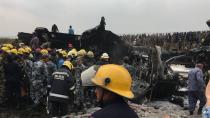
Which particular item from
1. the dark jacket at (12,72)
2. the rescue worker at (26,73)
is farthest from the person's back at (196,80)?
the dark jacket at (12,72)

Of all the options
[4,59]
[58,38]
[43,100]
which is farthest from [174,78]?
[58,38]

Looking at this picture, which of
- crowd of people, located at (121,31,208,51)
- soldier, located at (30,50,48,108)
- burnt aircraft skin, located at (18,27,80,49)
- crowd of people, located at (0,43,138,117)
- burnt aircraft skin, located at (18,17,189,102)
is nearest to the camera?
crowd of people, located at (0,43,138,117)

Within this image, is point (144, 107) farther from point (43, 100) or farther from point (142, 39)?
point (142, 39)

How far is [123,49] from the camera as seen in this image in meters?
22.0

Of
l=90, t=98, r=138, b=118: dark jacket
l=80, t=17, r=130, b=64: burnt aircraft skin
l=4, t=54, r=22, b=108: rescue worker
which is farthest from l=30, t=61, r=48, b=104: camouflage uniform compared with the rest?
l=90, t=98, r=138, b=118: dark jacket

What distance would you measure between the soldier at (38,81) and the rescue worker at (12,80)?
0.46 m

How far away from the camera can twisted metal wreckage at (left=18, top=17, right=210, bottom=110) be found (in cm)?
1764

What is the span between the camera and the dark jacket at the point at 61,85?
42.9 feet

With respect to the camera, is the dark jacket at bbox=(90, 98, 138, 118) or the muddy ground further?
the muddy ground

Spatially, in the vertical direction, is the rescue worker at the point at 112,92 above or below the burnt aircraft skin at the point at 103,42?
below

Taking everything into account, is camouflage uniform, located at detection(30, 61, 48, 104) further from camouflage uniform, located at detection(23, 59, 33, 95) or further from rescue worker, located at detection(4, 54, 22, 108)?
rescue worker, located at detection(4, 54, 22, 108)

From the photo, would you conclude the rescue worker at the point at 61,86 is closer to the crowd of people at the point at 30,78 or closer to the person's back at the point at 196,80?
the crowd of people at the point at 30,78

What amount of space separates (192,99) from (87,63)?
3.57 metres

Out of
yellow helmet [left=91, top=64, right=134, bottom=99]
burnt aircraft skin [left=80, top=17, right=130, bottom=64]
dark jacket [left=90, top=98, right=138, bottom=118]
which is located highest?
burnt aircraft skin [left=80, top=17, right=130, bottom=64]
